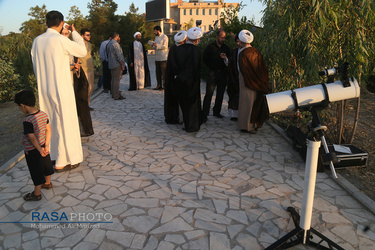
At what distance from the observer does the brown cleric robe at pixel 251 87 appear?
5.98 meters

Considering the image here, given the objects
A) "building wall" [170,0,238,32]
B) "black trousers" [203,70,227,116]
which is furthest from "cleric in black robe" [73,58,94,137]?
"building wall" [170,0,238,32]

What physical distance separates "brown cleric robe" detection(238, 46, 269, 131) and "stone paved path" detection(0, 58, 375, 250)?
0.41 metres

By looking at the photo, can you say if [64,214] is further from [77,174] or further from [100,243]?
[77,174]

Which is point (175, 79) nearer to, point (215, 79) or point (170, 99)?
point (170, 99)

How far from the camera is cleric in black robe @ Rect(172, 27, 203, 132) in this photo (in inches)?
247

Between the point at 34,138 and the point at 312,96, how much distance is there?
117 inches

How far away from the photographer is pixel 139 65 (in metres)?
11.5

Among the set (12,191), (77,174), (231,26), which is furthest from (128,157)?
(231,26)

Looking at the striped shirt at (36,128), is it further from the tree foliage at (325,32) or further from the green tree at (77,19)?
the green tree at (77,19)

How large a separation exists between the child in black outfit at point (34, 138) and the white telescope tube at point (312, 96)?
2600mm

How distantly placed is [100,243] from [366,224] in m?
2.82

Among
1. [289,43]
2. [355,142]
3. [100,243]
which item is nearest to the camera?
[100,243]

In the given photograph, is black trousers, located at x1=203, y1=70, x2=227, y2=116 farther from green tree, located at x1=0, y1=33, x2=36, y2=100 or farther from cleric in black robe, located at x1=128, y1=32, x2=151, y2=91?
green tree, located at x1=0, y1=33, x2=36, y2=100

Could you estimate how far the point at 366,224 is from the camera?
3.33 m
